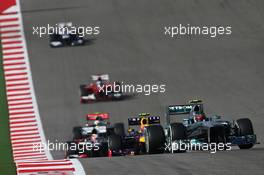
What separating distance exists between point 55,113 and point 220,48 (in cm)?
922

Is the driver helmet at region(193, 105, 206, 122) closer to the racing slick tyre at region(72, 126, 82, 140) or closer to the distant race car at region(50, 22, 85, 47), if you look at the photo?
the racing slick tyre at region(72, 126, 82, 140)

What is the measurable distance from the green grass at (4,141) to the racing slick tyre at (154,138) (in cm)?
286

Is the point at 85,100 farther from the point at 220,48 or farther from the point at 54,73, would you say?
the point at 220,48

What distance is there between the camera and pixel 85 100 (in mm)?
28766

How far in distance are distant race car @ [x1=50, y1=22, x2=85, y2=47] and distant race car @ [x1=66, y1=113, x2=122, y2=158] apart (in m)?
12.7

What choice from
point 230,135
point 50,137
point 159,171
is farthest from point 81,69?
point 159,171

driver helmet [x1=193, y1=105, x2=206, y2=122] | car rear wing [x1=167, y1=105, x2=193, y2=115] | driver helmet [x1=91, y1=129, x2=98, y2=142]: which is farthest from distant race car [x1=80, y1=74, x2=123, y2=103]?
driver helmet [x1=193, y1=105, x2=206, y2=122]

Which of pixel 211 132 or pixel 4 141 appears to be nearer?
pixel 211 132

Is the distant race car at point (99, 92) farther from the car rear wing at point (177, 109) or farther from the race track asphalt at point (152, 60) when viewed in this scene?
the car rear wing at point (177, 109)

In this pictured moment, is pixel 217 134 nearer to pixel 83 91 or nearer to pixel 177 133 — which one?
pixel 177 133

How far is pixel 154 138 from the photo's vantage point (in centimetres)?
1731

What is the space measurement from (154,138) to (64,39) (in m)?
19.6

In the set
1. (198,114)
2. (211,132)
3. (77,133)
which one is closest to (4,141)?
(77,133)

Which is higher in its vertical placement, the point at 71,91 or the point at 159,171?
the point at 71,91
